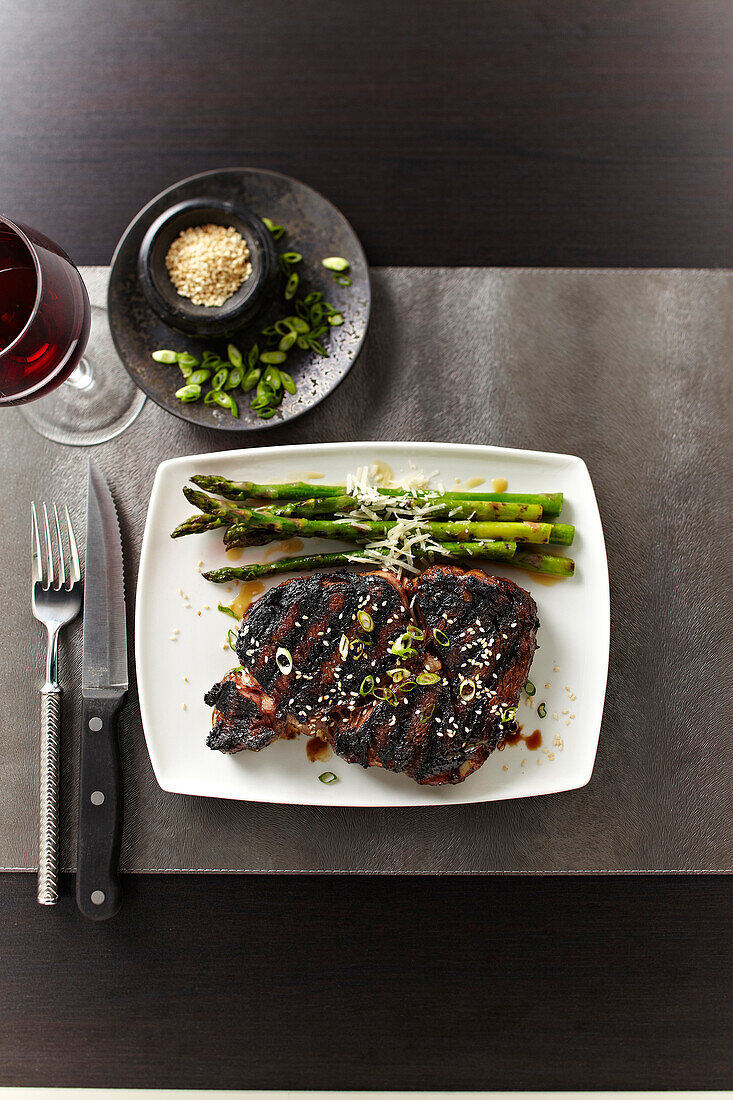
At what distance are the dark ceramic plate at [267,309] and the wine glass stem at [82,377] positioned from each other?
22 centimetres

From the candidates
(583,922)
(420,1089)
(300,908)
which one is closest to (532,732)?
(583,922)

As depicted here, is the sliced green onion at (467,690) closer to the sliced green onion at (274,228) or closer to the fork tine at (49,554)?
the fork tine at (49,554)

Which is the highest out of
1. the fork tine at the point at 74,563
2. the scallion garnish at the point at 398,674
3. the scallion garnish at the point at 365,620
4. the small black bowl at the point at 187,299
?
the small black bowl at the point at 187,299

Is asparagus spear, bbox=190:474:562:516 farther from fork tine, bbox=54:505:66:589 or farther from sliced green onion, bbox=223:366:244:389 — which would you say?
fork tine, bbox=54:505:66:589

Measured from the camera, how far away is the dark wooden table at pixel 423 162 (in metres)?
2.83

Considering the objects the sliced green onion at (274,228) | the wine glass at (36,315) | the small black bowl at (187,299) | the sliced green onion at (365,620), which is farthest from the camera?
the sliced green onion at (274,228)

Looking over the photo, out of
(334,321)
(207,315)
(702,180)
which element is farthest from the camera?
(702,180)

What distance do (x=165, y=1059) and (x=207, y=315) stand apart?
285cm

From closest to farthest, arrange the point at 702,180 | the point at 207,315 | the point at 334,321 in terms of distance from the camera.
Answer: the point at 207,315 → the point at 334,321 → the point at 702,180

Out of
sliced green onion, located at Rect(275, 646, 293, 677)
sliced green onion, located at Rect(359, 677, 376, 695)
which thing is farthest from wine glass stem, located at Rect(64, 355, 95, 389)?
sliced green onion, located at Rect(359, 677, 376, 695)

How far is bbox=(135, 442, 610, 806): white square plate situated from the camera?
2729 mm

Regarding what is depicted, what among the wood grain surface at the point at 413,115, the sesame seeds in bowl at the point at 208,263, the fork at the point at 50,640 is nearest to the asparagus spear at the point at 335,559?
the fork at the point at 50,640

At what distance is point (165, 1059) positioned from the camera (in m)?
2.78

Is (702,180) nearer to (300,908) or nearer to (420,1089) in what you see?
(300,908)
